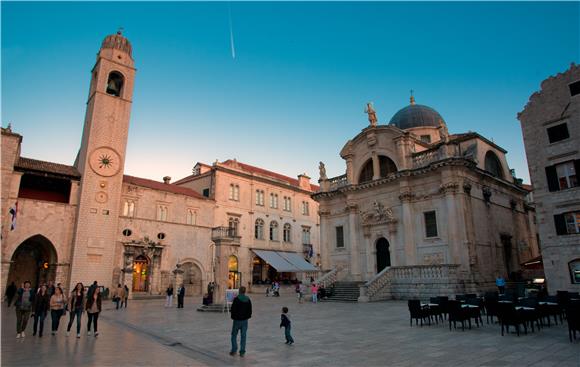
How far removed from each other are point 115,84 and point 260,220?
20301 millimetres

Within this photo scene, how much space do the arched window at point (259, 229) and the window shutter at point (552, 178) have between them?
28528mm

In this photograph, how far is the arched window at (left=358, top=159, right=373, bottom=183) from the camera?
2877cm

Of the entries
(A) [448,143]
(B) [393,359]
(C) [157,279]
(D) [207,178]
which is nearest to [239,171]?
(D) [207,178]

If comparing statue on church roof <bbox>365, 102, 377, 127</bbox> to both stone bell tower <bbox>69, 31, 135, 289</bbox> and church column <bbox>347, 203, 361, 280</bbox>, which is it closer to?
church column <bbox>347, 203, 361, 280</bbox>

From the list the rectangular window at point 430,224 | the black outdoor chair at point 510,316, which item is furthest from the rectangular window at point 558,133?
the black outdoor chair at point 510,316

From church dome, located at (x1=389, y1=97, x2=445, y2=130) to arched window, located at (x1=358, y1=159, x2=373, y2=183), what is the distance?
26.2 feet

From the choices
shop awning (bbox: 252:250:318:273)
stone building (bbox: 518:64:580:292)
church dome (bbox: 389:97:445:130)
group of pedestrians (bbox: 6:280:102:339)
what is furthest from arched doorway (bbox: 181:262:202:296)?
stone building (bbox: 518:64:580:292)

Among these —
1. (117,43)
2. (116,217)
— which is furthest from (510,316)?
(117,43)

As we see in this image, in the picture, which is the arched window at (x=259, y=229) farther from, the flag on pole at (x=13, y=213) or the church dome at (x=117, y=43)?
the flag on pole at (x=13, y=213)

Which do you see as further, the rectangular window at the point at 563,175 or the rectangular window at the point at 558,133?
the rectangular window at the point at 558,133

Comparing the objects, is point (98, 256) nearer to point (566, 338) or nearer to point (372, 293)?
point (372, 293)

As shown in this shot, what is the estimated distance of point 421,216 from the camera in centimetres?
2441

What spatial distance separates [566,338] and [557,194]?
12052 millimetres

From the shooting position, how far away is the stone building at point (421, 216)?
22125mm
